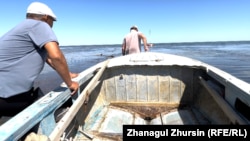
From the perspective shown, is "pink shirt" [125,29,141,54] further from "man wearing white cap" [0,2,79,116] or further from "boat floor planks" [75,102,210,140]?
"man wearing white cap" [0,2,79,116]

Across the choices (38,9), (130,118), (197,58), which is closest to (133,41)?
(130,118)

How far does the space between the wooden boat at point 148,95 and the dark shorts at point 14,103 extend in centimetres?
43

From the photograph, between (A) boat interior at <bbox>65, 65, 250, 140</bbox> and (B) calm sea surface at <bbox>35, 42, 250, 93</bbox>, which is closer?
(A) boat interior at <bbox>65, 65, 250, 140</bbox>

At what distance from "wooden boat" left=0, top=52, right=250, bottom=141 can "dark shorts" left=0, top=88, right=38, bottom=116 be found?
43 cm

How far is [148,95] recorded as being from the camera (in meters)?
4.92

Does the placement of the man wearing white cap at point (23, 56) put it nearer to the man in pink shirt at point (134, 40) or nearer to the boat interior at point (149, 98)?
the boat interior at point (149, 98)

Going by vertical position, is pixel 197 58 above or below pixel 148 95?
below

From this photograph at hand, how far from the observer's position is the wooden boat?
3.48 meters

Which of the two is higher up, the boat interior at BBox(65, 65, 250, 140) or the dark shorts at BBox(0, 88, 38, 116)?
the dark shorts at BBox(0, 88, 38, 116)

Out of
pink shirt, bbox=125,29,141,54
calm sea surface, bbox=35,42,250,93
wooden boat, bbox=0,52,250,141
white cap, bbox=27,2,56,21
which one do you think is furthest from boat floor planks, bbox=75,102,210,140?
calm sea surface, bbox=35,42,250,93

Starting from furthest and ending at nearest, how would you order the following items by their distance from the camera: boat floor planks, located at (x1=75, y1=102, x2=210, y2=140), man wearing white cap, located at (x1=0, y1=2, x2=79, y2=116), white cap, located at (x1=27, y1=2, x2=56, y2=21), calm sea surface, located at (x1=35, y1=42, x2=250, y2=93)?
calm sea surface, located at (x1=35, y1=42, x2=250, y2=93) → boat floor planks, located at (x1=75, y1=102, x2=210, y2=140) → white cap, located at (x1=27, y1=2, x2=56, y2=21) → man wearing white cap, located at (x1=0, y1=2, x2=79, y2=116)

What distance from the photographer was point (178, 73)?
480 cm

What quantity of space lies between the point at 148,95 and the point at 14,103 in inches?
120

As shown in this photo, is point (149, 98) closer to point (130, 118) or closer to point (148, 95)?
point (148, 95)
